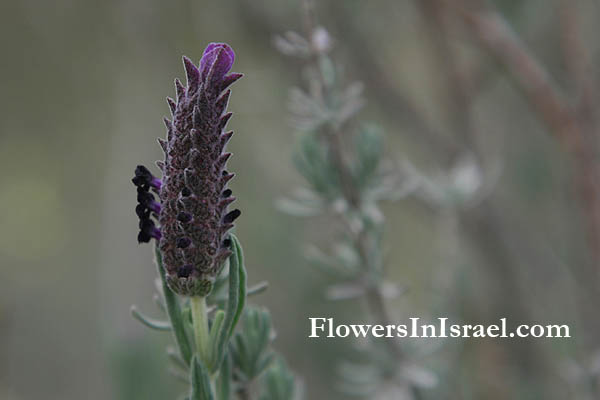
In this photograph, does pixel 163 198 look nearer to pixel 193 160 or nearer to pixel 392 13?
pixel 193 160

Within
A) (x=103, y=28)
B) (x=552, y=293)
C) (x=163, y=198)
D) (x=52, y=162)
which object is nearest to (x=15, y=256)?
(x=52, y=162)

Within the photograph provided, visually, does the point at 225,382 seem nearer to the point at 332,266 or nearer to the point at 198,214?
the point at 198,214

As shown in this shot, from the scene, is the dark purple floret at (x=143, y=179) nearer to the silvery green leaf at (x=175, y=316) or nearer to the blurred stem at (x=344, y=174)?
the silvery green leaf at (x=175, y=316)

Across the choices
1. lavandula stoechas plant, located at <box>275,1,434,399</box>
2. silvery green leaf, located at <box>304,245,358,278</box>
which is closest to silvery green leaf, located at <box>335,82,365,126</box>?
lavandula stoechas plant, located at <box>275,1,434,399</box>

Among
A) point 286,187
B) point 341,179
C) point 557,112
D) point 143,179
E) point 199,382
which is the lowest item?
point 199,382

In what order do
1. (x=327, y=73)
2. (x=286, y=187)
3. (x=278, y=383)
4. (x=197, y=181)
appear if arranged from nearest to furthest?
(x=197, y=181), (x=278, y=383), (x=327, y=73), (x=286, y=187)

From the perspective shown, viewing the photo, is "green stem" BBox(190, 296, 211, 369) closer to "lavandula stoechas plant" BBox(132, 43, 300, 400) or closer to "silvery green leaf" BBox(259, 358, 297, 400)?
"lavandula stoechas plant" BBox(132, 43, 300, 400)

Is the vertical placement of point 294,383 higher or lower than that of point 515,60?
lower

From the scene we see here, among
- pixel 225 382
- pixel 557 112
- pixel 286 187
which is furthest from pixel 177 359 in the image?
pixel 286 187
